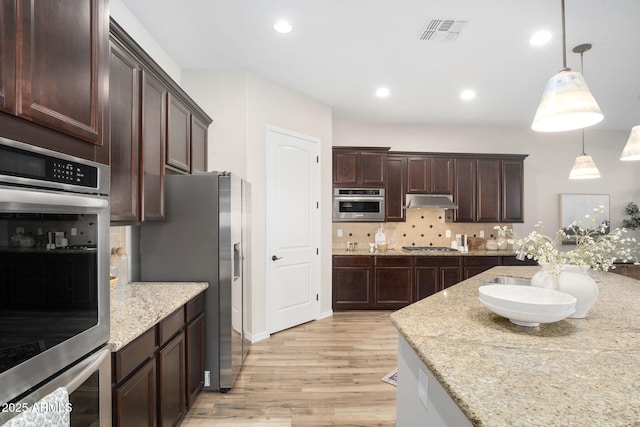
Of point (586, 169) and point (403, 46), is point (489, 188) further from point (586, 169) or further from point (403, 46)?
point (403, 46)

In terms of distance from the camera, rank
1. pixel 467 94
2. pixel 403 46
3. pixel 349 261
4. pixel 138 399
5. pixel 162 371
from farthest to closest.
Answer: pixel 349 261, pixel 467 94, pixel 403 46, pixel 162 371, pixel 138 399

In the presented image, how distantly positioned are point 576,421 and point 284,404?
2055 millimetres

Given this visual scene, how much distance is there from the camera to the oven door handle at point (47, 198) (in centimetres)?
81

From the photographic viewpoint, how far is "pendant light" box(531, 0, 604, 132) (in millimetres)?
1445

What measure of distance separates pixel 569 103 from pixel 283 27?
2139mm

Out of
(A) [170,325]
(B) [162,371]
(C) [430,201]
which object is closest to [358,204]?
(C) [430,201]

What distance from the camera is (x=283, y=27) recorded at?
2664 mm

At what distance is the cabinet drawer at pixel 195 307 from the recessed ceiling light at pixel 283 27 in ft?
7.28

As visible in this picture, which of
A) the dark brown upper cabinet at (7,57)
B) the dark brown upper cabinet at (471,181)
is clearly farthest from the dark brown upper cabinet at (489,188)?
the dark brown upper cabinet at (7,57)

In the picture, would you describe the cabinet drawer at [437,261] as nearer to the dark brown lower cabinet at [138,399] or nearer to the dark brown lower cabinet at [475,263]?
the dark brown lower cabinet at [475,263]

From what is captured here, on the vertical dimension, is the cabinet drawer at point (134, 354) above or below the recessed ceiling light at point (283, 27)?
below

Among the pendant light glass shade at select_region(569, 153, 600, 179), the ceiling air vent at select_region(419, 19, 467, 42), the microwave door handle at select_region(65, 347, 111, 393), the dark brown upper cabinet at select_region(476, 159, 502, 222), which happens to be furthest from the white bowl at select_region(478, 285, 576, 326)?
the dark brown upper cabinet at select_region(476, 159, 502, 222)

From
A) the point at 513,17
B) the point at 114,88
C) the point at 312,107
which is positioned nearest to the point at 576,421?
the point at 114,88

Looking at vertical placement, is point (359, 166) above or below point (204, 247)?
above
